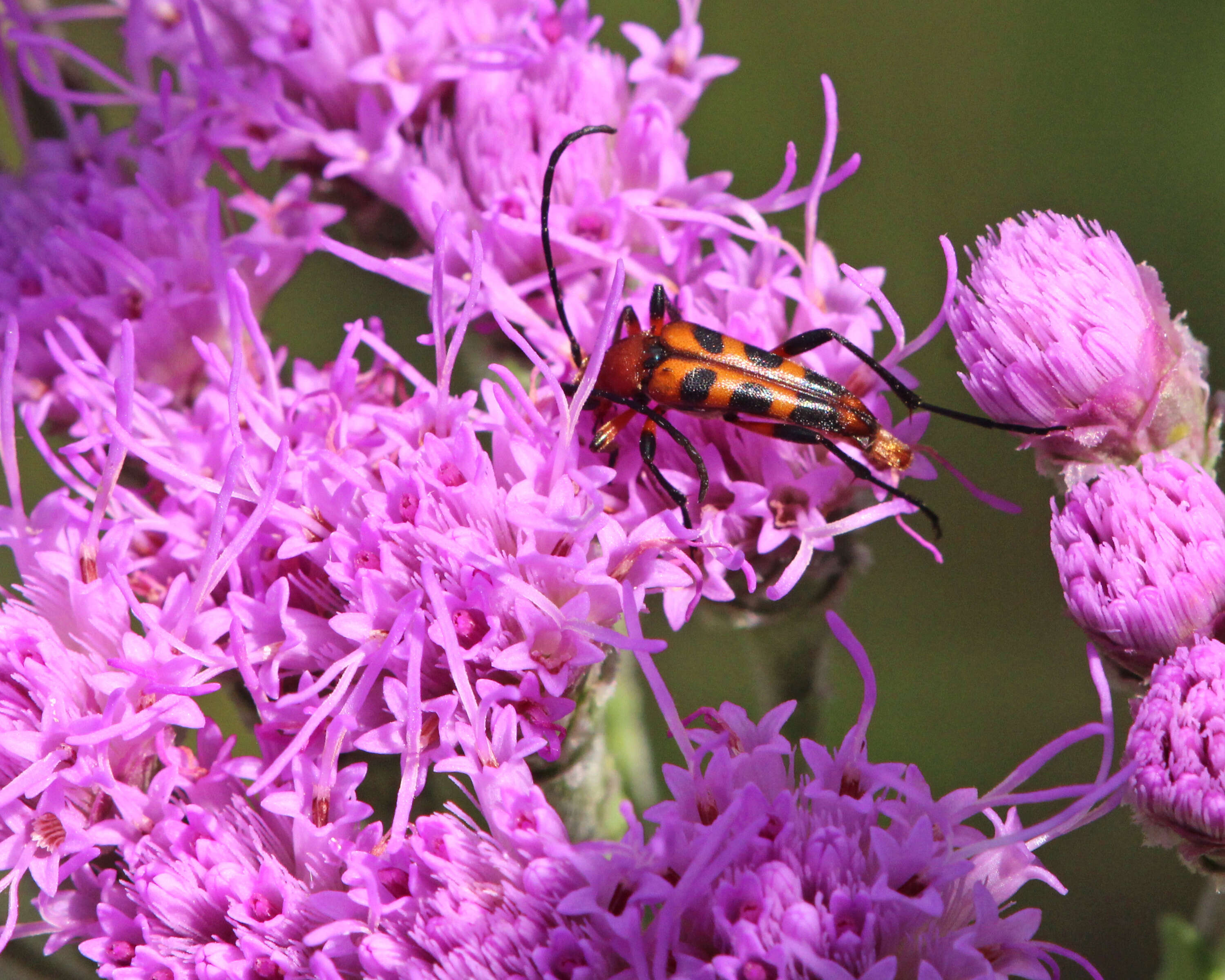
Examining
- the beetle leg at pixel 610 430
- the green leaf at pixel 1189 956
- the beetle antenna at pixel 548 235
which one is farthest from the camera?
the green leaf at pixel 1189 956

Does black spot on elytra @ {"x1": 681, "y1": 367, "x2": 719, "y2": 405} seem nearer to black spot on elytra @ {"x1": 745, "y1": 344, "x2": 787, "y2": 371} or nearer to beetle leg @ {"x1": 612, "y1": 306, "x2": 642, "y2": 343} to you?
black spot on elytra @ {"x1": 745, "y1": 344, "x2": 787, "y2": 371}

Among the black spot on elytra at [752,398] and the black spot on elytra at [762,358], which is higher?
the black spot on elytra at [762,358]

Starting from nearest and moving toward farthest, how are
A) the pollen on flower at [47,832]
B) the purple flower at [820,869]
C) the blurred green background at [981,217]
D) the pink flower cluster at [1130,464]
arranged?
the purple flower at [820,869] → the pink flower cluster at [1130,464] → the pollen on flower at [47,832] → the blurred green background at [981,217]

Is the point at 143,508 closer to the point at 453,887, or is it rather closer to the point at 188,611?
the point at 188,611

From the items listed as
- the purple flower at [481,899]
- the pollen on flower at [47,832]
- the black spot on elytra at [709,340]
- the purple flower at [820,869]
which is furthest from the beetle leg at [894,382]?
the pollen on flower at [47,832]

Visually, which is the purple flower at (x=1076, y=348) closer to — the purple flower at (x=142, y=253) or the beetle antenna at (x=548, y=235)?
the beetle antenna at (x=548, y=235)

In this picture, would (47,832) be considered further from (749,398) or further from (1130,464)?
(1130,464)

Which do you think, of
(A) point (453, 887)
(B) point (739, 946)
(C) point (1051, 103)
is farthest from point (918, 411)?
(C) point (1051, 103)
